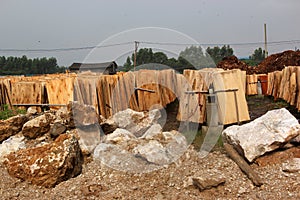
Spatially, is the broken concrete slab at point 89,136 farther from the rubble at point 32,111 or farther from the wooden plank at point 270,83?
the wooden plank at point 270,83

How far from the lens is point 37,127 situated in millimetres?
6141

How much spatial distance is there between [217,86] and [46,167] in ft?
11.5

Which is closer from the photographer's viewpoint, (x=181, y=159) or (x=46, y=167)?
(x=46, y=167)

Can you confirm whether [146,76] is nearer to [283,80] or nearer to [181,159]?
[181,159]

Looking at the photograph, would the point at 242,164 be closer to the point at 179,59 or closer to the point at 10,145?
the point at 179,59

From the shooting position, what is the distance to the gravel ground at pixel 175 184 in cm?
433

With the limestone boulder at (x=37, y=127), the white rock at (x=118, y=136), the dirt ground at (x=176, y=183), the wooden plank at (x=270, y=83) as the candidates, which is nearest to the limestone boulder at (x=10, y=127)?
the limestone boulder at (x=37, y=127)

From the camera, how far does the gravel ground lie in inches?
171

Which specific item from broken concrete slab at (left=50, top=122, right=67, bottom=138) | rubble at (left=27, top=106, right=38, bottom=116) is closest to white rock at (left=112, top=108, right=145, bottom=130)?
broken concrete slab at (left=50, top=122, right=67, bottom=138)

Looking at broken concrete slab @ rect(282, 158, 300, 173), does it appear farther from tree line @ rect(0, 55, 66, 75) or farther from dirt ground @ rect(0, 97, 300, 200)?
tree line @ rect(0, 55, 66, 75)

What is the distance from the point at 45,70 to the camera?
52.9 metres

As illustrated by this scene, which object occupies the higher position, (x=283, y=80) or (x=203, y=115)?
(x=283, y=80)

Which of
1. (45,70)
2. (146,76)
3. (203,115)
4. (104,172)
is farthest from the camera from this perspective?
(45,70)

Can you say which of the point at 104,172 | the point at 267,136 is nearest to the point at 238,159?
the point at 267,136
